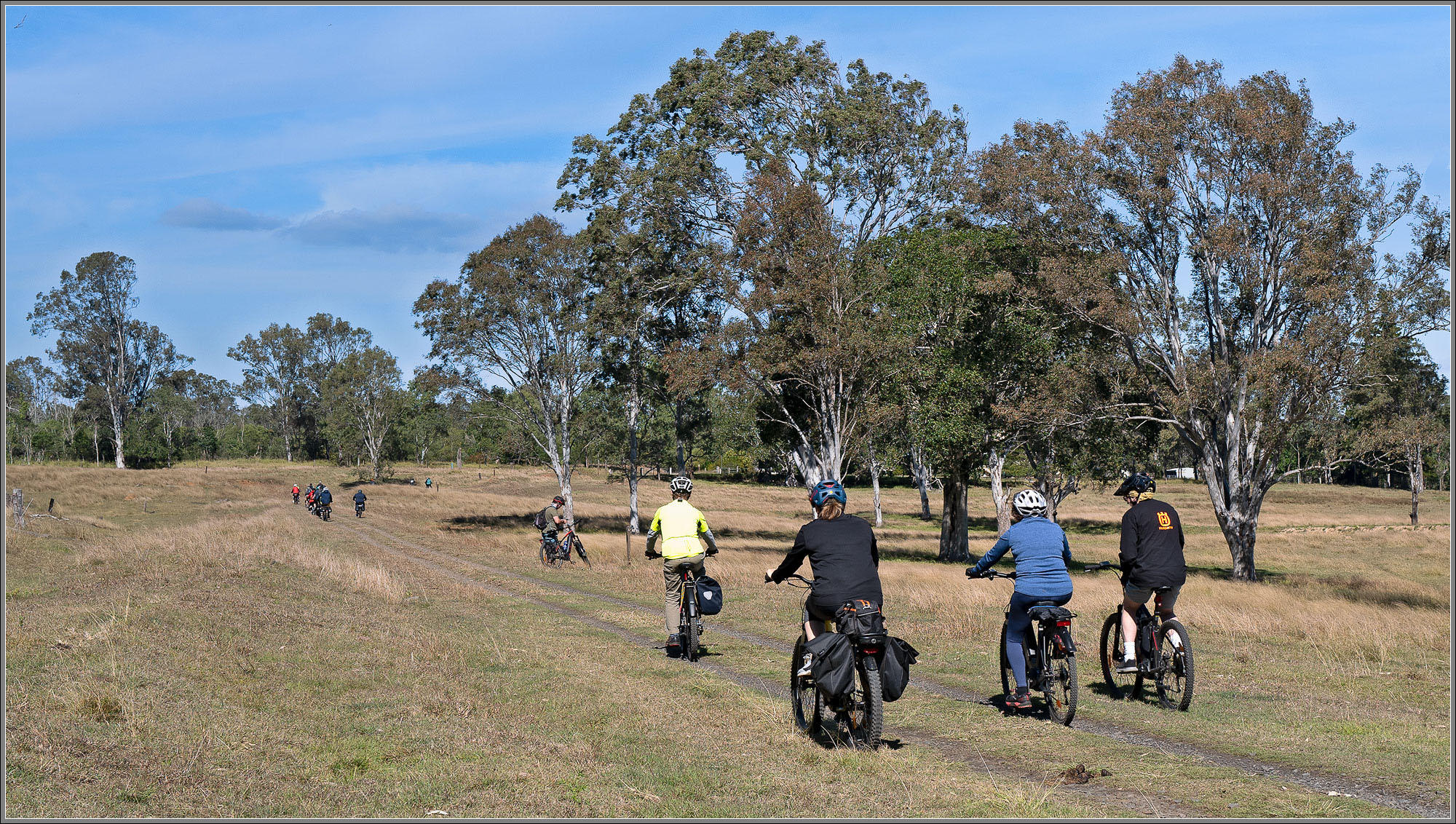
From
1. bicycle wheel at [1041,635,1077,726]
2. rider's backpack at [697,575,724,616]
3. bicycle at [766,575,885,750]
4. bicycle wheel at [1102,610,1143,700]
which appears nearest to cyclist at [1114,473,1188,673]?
bicycle wheel at [1102,610,1143,700]

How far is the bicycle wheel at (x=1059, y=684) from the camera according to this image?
27.4 feet

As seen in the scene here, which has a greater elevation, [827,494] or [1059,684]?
[827,494]

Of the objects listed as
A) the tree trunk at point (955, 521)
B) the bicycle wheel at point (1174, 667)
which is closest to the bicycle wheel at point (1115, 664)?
the bicycle wheel at point (1174, 667)

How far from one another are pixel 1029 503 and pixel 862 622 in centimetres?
232

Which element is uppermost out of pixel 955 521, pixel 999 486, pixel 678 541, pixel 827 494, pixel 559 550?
pixel 827 494

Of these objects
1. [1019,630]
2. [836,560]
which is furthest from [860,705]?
[1019,630]

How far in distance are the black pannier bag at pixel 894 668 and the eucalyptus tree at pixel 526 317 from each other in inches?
1605

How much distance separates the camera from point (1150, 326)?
32.5 metres

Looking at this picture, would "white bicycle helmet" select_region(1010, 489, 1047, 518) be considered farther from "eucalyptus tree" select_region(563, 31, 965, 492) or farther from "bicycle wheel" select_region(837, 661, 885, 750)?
"eucalyptus tree" select_region(563, 31, 965, 492)

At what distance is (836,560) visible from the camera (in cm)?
786

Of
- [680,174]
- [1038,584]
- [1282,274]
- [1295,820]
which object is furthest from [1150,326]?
[1295,820]

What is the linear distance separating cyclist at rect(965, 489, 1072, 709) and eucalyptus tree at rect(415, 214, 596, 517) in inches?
1560

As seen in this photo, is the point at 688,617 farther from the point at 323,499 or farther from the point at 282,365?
the point at 282,365

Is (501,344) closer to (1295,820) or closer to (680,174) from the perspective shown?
(680,174)
